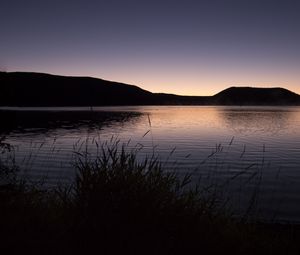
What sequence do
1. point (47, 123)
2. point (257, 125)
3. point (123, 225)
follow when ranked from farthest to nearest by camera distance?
point (47, 123)
point (257, 125)
point (123, 225)

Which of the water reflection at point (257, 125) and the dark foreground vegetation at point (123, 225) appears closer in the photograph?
the dark foreground vegetation at point (123, 225)

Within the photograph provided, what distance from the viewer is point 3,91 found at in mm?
9914

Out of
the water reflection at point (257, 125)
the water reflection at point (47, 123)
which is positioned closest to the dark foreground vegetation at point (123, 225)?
the water reflection at point (47, 123)

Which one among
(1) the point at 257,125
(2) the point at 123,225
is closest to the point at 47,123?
(1) the point at 257,125

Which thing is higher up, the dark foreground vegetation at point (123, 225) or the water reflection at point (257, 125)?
the dark foreground vegetation at point (123, 225)

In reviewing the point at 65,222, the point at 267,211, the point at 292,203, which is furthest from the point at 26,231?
the point at 292,203

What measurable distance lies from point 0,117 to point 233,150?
2809cm

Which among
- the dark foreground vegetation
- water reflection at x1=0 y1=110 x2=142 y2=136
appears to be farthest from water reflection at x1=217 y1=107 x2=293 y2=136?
the dark foreground vegetation

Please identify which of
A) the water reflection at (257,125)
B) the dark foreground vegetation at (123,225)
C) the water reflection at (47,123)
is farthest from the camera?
the water reflection at (257,125)

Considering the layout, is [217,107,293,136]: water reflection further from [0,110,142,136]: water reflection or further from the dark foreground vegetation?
the dark foreground vegetation

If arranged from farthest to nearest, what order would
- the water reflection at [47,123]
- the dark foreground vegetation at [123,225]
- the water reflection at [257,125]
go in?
the water reflection at [257,125] → the water reflection at [47,123] → the dark foreground vegetation at [123,225]

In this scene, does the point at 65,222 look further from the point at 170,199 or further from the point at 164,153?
the point at 164,153

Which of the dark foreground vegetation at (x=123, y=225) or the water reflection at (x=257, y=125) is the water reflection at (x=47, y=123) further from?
the water reflection at (x=257, y=125)

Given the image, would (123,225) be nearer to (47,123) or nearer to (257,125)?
(257,125)
